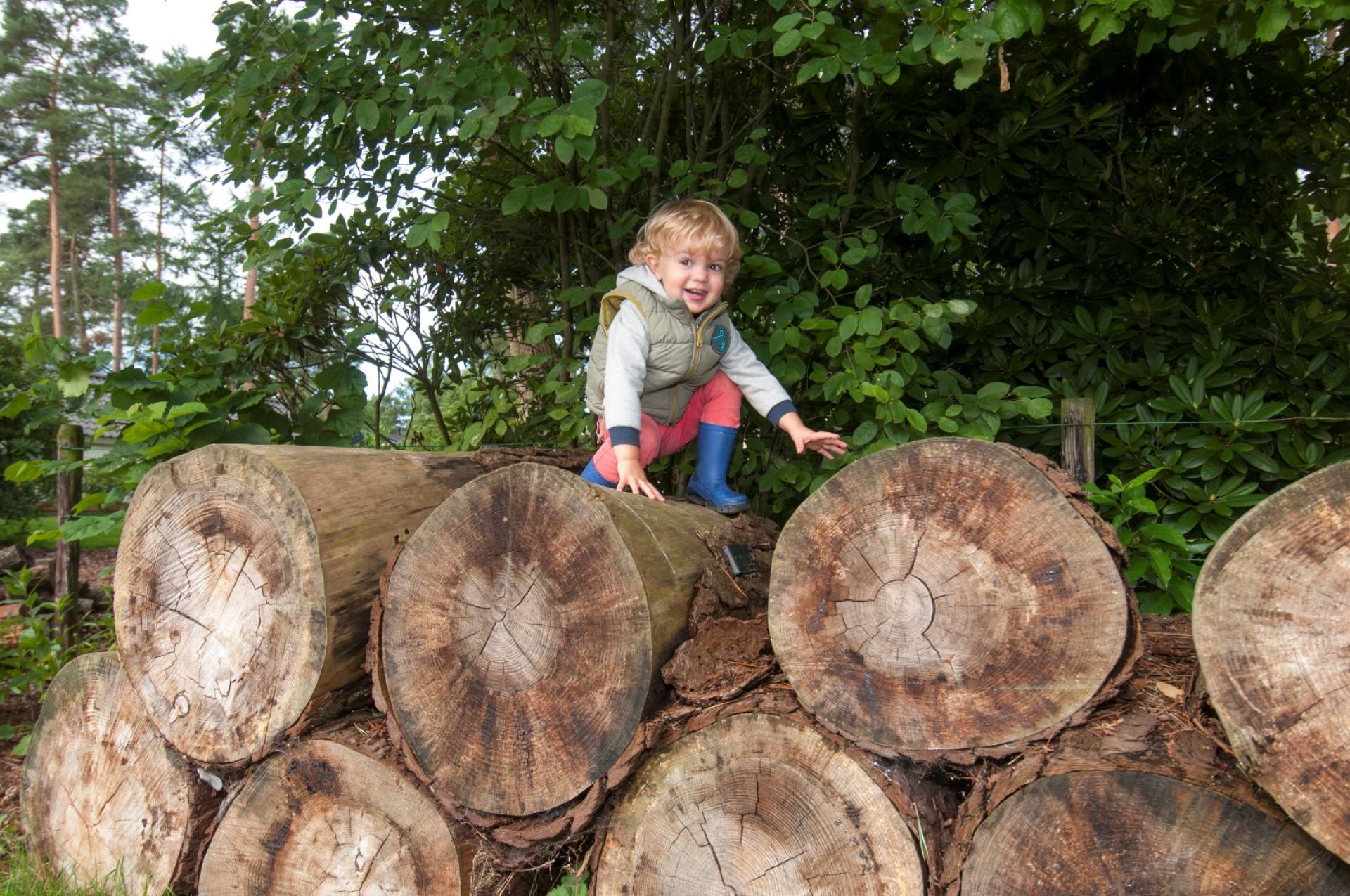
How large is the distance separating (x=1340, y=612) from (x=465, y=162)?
11.7 feet

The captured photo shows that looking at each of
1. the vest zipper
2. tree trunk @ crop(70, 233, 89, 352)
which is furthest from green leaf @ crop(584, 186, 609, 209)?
tree trunk @ crop(70, 233, 89, 352)

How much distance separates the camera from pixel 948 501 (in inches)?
66.4

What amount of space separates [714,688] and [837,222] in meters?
2.48

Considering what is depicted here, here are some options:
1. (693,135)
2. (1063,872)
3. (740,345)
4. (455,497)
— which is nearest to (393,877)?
(455,497)

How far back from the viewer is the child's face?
2.74 m

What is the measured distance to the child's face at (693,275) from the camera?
274cm

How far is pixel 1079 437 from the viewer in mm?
2869

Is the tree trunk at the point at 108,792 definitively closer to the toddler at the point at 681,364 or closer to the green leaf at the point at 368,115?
the toddler at the point at 681,364

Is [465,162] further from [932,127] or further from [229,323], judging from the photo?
[932,127]

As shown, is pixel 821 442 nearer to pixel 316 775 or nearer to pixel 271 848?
pixel 316 775

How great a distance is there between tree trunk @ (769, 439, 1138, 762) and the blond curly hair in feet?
3.90

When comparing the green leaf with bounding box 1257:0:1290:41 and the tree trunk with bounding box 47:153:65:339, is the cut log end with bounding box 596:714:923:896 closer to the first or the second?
the green leaf with bounding box 1257:0:1290:41

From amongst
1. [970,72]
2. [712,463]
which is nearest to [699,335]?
[712,463]

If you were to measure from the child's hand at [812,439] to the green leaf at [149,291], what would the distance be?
212cm
